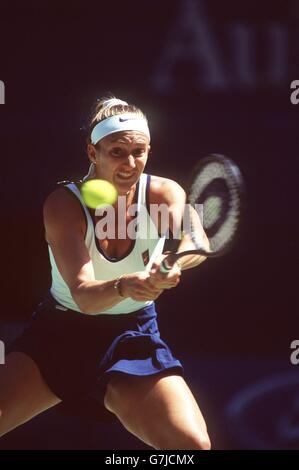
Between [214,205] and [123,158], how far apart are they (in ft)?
1.29

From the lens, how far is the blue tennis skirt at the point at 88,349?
3871 mm

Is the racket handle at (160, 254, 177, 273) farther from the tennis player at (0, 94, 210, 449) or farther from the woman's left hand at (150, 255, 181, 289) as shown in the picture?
the tennis player at (0, 94, 210, 449)

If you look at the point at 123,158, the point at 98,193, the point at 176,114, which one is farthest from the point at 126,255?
the point at 176,114

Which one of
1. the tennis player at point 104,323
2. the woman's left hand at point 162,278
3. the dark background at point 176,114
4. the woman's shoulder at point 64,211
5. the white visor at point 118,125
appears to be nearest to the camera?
the woman's left hand at point 162,278

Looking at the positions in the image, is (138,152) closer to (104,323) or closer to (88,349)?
(104,323)

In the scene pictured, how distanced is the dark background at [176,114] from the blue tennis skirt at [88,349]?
177 cm

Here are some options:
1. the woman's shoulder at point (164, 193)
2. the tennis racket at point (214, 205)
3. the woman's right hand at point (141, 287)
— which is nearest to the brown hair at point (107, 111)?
the woman's shoulder at point (164, 193)

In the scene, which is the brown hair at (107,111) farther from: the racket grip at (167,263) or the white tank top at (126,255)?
the racket grip at (167,263)

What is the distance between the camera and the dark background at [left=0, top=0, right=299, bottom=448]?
5707 millimetres

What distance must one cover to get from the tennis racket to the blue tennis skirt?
1.40 ft

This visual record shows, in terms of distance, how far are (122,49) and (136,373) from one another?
2441 mm

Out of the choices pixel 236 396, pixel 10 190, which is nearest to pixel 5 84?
pixel 10 190

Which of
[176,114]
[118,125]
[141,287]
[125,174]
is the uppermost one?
[176,114]

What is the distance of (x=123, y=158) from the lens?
3.90 meters
